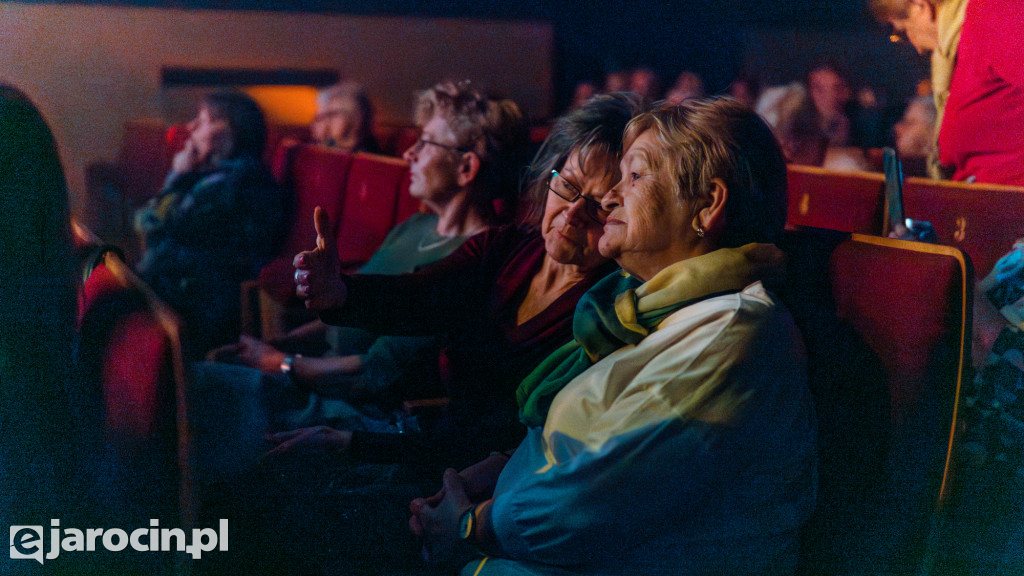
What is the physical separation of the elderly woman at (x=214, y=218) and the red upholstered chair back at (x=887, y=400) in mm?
1197

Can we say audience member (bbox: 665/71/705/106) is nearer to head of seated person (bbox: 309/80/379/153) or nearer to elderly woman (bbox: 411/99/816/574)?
elderly woman (bbox: 411/99/816/574)

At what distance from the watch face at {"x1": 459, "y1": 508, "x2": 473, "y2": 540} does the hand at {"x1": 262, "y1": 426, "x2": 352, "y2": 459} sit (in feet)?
1.07

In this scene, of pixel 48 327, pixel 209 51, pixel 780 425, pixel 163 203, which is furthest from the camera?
pixel 163 203

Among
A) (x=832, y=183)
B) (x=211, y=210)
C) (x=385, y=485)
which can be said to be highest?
(x=832, y=183)

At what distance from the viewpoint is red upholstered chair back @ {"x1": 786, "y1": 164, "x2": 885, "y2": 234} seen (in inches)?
54.9

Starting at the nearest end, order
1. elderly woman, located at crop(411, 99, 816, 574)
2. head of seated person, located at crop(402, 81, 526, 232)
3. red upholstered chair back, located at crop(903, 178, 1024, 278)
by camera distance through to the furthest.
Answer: elderly woman, located at crop(411, 99, 816, 574) → red upholstered chair back, located at crop(903, 178, 1024, 278) → head of seated person, located at crop(402, 81, 526, 232)

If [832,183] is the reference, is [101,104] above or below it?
above

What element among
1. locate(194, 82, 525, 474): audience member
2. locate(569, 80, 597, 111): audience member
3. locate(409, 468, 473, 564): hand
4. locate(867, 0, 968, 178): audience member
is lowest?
locate(409, 468, 473, 564): hand

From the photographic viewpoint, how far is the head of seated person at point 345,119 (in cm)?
163

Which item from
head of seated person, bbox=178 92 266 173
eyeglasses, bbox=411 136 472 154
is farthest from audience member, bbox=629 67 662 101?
head of seated person, bbox=178 92 266 173

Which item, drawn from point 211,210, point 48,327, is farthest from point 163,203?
point 48,327

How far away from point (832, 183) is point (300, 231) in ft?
3.91

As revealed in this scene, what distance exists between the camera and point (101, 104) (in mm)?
1484

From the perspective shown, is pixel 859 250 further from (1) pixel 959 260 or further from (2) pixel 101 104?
(2) pixel 101 104
